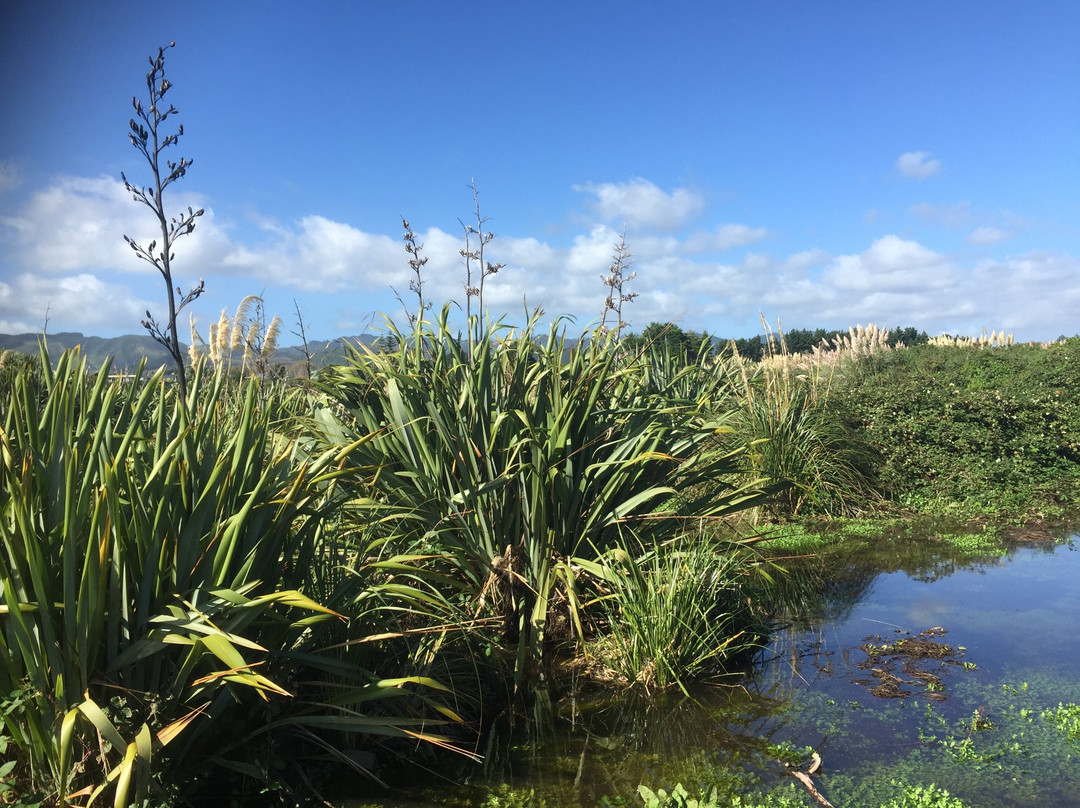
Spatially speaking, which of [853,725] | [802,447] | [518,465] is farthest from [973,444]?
[518,465]

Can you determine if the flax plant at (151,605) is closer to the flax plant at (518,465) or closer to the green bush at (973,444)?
the flax plant at (518,465)

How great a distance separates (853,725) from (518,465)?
220 centimetres

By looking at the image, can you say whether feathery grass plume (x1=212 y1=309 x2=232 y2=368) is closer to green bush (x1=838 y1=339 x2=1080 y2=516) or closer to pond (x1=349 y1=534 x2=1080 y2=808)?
pond (x1=349 y1=534 x2=1080 y2=808)

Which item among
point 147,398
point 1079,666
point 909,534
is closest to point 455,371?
point 147,398

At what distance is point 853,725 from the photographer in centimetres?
399

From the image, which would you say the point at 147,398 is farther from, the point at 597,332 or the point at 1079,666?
the point at 1079,666

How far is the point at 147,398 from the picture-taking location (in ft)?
11.1

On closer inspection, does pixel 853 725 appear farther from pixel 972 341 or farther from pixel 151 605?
pixel 972 341

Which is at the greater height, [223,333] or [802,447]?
[223,333]

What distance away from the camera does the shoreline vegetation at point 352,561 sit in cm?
270

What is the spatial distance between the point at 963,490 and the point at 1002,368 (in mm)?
6980

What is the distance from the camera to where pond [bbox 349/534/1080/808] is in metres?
3.41

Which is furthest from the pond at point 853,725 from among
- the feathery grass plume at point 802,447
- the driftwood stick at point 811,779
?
the feathery grass plume at point 802,447

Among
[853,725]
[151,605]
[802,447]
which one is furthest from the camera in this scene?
[802,447]
